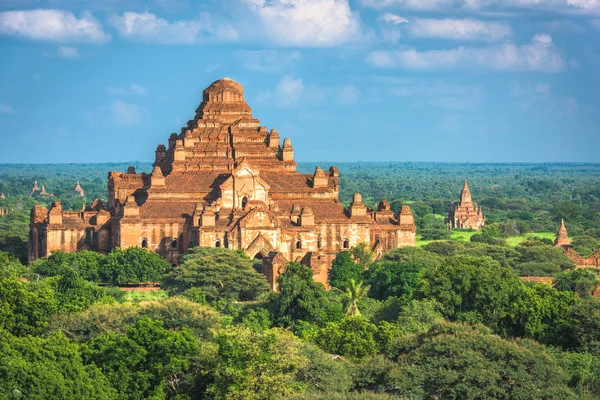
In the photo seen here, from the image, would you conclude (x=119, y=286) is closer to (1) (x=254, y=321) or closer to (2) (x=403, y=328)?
(1) (x=254, y=321)

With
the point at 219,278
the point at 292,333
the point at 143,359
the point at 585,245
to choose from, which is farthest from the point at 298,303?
the point at 585,245

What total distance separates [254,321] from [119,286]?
1928 centimetres

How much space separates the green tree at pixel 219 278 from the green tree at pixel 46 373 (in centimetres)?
2412

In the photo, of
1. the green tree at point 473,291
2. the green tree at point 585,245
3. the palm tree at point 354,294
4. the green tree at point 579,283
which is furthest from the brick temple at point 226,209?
the green tree at point 585,245

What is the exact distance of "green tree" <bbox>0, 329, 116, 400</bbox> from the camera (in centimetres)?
4569

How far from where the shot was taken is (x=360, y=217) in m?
89.4

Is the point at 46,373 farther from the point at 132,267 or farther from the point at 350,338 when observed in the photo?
the point at 132,267

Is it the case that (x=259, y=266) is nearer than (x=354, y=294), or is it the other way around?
(x=354, y=294)

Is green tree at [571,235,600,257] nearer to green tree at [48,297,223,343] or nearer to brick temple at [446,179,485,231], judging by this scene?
brick temple at [446,179,485,231]

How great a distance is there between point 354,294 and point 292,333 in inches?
460

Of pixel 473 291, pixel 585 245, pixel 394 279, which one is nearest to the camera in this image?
pixel 473 291

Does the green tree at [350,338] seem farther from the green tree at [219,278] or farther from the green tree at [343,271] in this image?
the green tree at [343,271]

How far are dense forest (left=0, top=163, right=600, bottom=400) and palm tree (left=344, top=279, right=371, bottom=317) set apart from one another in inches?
3.3

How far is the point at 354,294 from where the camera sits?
71.3m
